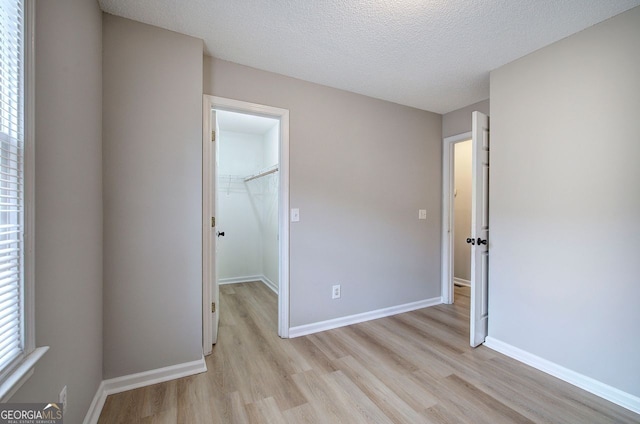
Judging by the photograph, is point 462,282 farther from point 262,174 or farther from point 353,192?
point 262,174

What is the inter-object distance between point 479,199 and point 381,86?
4.72 feet

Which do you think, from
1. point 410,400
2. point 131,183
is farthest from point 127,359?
point 410,400

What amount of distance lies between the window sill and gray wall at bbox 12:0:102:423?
4 cm

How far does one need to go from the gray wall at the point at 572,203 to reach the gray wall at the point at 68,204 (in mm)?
2915

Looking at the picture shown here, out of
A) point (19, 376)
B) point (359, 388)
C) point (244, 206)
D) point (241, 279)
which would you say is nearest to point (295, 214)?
point (359, 388)

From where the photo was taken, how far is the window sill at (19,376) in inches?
30.4

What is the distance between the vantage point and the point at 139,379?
1.81 metres

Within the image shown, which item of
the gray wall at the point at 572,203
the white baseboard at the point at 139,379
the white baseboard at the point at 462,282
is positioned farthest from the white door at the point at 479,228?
the white baseboard at the point at 139,379

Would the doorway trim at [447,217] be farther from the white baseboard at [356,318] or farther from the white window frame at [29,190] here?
the white window frame at [29,190]

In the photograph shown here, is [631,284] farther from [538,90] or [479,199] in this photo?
[538,90]

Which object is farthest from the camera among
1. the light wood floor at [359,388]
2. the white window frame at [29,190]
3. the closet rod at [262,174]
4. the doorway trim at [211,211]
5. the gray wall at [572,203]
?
the closet rod at [262,174]

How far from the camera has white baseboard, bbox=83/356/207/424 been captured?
1.59 m

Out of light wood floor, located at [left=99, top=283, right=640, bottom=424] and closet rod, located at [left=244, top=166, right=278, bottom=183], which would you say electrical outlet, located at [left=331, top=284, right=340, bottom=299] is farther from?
→ closet rod, located at [left=244, top=166, right=278, bottom=183]

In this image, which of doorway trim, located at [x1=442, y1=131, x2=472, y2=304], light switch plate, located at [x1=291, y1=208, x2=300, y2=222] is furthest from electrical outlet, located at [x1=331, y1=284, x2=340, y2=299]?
doorway trim, located at [x1=442, y1=131, x2=472, y2=304]
